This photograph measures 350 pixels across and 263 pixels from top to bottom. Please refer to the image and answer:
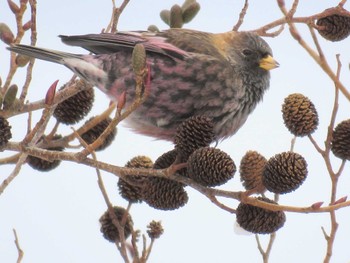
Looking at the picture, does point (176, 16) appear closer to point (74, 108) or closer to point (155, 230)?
point (74, 108)

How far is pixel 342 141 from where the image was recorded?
215cm

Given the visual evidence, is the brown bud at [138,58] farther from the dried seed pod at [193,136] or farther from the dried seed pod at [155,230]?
the dried seed pod at [155,230]

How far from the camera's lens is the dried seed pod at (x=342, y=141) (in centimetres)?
214

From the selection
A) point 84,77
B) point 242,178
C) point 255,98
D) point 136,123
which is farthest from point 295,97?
point 84,77

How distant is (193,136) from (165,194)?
0.26m

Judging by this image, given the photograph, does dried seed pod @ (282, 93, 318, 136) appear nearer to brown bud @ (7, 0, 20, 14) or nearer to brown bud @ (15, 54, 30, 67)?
brown bud @ (15, 54, 30, 67)

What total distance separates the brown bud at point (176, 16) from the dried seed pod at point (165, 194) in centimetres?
98

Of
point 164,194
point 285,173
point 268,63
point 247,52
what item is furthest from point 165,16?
point 285,173

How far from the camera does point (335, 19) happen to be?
2.56 metres

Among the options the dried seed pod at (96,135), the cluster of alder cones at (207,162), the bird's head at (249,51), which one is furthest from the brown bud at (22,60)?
the bird's head at (249,51)

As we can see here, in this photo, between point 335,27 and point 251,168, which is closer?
point 251,168

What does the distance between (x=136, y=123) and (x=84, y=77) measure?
14.1 inches

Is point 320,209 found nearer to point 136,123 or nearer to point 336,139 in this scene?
point 336,139

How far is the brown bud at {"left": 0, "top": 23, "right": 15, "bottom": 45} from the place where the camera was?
7.85ft
